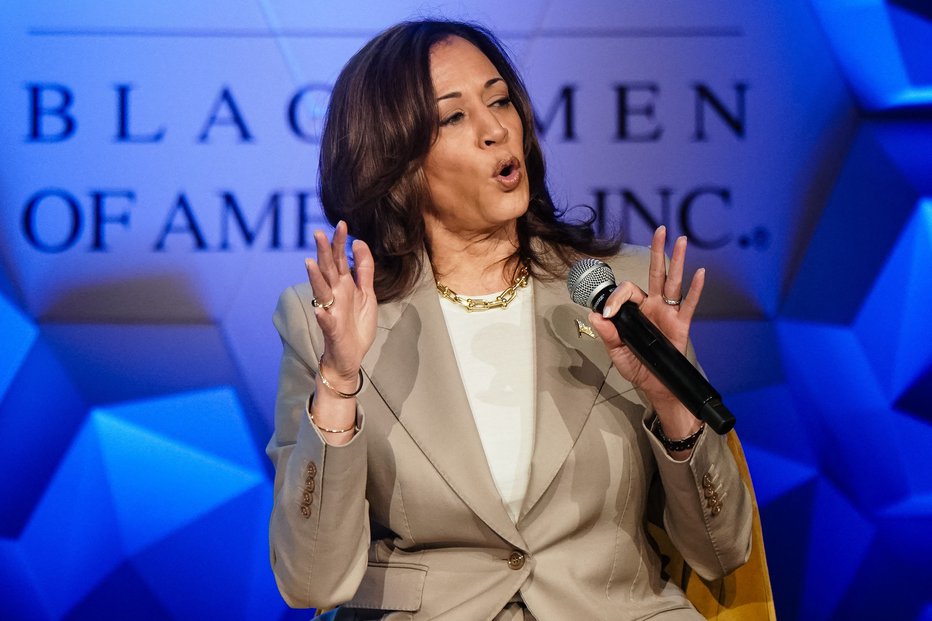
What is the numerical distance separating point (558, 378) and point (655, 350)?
414 mm

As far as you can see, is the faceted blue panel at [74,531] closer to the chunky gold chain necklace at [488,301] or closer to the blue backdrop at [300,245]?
the blue backdrop at [300,245]

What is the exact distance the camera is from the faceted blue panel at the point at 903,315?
2703mm

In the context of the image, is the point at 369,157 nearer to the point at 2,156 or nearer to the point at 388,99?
the point at 388,99

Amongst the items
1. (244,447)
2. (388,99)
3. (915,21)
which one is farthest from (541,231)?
(915,21)

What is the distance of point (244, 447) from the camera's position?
2.76m

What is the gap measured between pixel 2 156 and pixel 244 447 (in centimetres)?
96

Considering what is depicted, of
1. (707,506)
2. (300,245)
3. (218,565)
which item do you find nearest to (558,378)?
(707,506)

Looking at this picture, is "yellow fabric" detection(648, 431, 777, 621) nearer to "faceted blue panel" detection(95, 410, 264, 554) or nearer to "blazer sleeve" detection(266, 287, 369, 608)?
"blazer sleeve" detection(266, 287, 369, 608)

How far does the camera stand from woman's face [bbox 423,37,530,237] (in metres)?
1.93

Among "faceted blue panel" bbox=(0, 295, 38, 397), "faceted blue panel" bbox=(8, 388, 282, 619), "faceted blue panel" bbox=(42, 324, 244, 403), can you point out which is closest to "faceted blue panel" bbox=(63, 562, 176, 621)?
"faceted blue panel" bbox=(8, 388, 282, 619)

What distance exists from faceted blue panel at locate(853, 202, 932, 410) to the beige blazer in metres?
1.09

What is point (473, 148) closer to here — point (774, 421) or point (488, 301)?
point (488, 301)

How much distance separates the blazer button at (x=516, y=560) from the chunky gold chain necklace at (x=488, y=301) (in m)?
0.46

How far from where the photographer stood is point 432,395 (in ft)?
5.97
